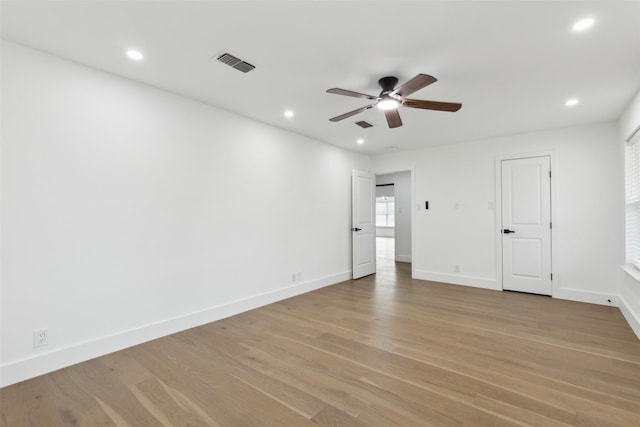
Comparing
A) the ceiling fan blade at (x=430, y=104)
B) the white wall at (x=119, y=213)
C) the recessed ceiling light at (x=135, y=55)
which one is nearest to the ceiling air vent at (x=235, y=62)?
the recessed ceiling light at (x=135, y=55)

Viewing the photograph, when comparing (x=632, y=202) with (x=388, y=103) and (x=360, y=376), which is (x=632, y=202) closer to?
(x=388, y=103)

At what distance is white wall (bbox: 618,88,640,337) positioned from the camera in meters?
3.21

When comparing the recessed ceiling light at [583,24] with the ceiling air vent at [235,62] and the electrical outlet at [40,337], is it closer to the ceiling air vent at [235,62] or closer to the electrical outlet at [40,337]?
the ceiling air vent at [235,62]

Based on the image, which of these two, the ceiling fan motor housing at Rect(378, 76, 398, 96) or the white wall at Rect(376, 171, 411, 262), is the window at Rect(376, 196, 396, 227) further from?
the ceiling fan motor housing at Rect(378, 76, 398, 96)

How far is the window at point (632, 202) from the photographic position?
3.48m

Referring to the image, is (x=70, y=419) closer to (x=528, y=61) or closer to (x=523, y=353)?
(x=523, y=353)

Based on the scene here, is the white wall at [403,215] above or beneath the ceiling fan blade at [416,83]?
beneath

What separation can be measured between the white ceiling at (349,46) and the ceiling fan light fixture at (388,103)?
0.75 ft

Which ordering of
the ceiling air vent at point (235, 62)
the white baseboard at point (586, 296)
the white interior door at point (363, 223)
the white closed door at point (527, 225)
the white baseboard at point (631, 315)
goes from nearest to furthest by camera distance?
1. the ceiling air vent at point (235, 62)
2. the white baseboard at point (631, 315)
3. the white baseboard at point (586, 296)
4. the white closed door at point (527, 225)
5. the white interior door at point (363, 223)

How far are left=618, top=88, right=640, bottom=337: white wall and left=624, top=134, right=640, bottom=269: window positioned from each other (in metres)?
0.15

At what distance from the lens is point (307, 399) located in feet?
6.89

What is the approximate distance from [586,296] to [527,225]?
1.25 meters

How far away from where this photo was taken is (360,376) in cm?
239

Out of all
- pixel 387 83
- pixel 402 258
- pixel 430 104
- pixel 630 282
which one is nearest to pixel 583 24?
pixel 430 104
